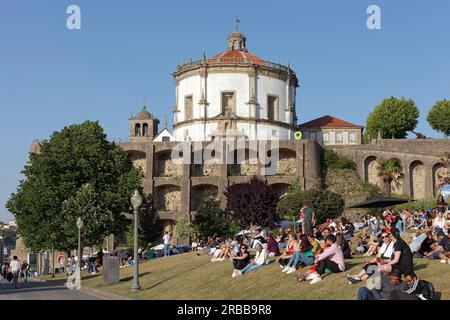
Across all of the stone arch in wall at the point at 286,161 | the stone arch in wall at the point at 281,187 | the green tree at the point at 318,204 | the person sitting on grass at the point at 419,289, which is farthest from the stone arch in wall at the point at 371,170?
the person sitting on grass at the point at 419,289

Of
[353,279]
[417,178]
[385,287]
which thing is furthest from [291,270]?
[417,178]

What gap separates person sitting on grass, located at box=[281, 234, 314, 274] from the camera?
21.8 m

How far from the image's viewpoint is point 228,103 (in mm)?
80375

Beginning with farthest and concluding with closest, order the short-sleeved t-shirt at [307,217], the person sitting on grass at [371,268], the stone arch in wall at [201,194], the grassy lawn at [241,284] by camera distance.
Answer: the stone arch in wall at [201,194] < the short-sleeved t-shirt at [307,217] < the grassy lawn at [241,284] < the person sitting on grass at [371,268]

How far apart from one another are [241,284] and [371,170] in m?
57.5

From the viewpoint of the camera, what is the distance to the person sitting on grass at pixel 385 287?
49.3ft

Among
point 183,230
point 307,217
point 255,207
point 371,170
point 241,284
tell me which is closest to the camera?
point 241,284

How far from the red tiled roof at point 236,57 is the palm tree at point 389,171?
18.4 m

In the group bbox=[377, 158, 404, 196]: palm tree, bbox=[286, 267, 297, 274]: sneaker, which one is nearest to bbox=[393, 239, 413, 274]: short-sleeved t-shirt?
bbox=[286, 267, 297, 274]: sneaker

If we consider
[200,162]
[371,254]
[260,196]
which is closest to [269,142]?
[200,162]

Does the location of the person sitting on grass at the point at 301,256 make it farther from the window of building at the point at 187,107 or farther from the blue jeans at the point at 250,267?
the window of building at the point at 187,107

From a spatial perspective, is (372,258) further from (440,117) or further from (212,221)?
(440,117)

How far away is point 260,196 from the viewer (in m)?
56.8

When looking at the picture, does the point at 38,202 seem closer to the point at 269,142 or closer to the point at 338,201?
the point at 338,201
